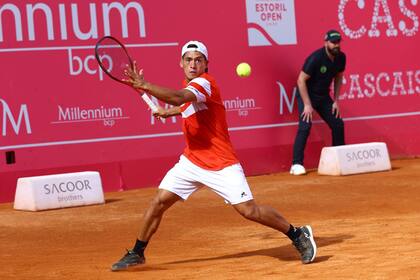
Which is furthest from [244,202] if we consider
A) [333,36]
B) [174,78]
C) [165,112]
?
[333,36]

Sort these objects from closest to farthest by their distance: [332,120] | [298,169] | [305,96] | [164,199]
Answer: [164,199] < [305,96] < [298,169] < [332,120]

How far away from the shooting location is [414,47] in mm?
15281

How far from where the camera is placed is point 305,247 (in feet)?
23.3

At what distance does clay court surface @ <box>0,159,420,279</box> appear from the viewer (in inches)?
275

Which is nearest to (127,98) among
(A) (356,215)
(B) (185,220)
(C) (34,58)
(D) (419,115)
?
(C) (34,58)

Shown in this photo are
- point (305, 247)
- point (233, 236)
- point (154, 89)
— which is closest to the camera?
point (154, 89)

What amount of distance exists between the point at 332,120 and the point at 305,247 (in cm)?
659

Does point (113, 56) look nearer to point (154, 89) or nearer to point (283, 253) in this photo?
point (154, 89)

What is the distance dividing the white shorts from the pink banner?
513 cm

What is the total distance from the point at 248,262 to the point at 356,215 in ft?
8.85

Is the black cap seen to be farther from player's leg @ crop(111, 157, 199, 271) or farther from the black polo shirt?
player's leg @ crop(111, 157, 199, 271)

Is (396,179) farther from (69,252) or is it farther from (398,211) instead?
(69,252)

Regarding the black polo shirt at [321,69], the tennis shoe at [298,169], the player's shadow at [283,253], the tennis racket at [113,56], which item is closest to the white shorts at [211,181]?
the player's shadow at [283,253]

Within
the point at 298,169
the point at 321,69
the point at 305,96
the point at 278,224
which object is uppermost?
the point at 321,69
